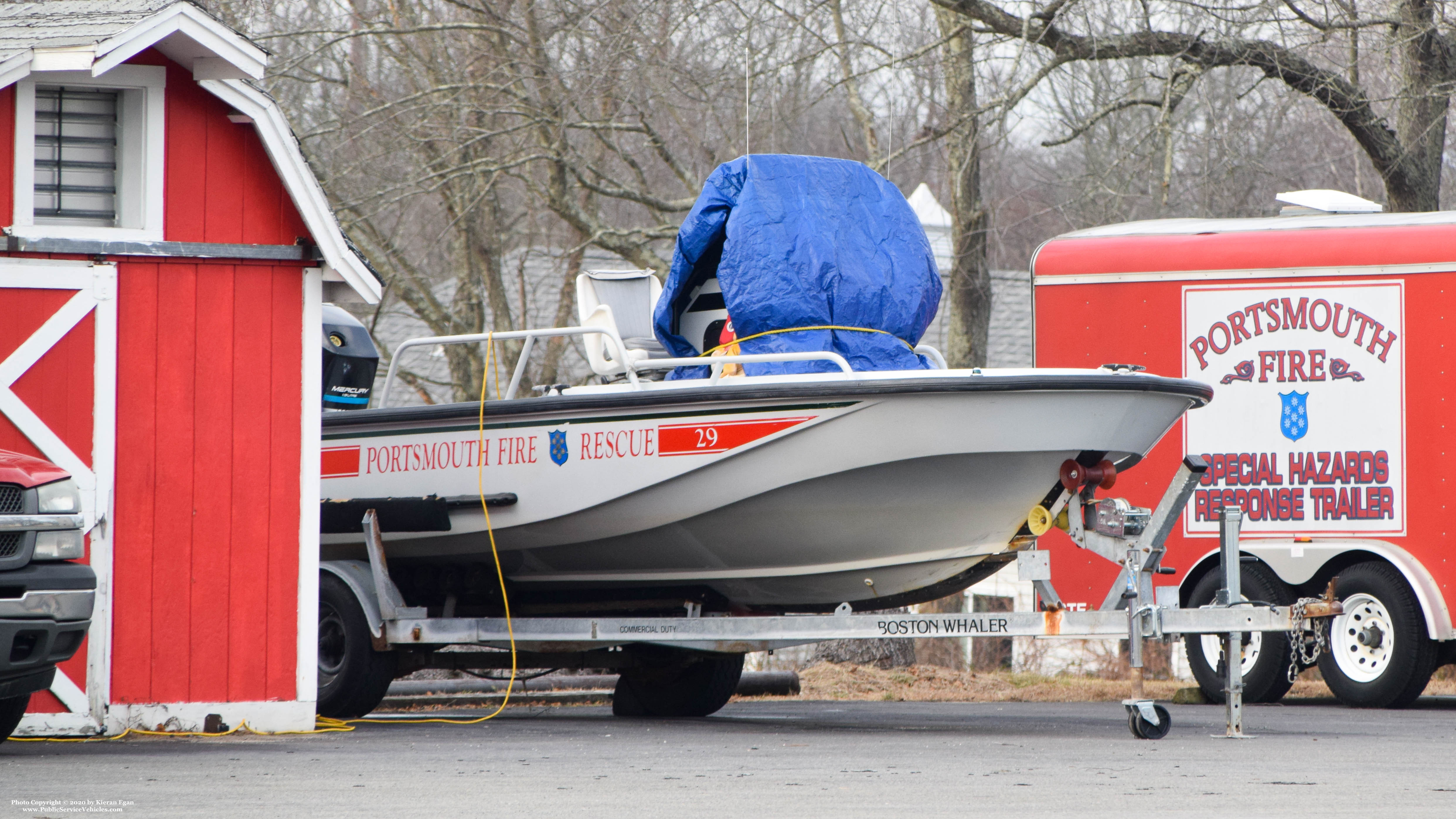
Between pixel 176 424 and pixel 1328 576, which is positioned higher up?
pixel 176 424

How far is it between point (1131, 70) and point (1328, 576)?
8.96 meters

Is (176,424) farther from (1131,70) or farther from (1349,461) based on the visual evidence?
(1131,70)

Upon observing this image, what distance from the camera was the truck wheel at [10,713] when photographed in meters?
7.81

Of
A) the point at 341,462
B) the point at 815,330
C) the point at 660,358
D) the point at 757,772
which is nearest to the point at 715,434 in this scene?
the point at 815,330

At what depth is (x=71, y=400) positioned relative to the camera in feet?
28.4

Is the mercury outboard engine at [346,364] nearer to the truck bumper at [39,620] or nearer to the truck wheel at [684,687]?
the truck wheel at [684,687]

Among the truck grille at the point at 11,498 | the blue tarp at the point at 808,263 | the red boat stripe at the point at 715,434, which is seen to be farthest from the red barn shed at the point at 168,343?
the blue tarp at the point at 808,263

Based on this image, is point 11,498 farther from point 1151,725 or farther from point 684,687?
point 1151,725

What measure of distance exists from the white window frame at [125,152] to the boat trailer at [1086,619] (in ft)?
8.54

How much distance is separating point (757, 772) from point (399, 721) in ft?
12.7

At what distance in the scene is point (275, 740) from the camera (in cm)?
857

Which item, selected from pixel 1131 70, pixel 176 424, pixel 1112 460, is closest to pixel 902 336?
pixel 1112 460

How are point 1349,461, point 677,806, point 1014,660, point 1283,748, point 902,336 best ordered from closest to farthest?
point 677,806
point 1283,748
point 902,336
point 1349,461
point 1014,660

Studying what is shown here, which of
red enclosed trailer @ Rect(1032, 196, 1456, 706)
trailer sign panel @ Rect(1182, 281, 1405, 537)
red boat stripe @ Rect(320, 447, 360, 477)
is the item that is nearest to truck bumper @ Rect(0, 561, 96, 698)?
red boat stripe @ Rect(320, 447, 360, 477)
